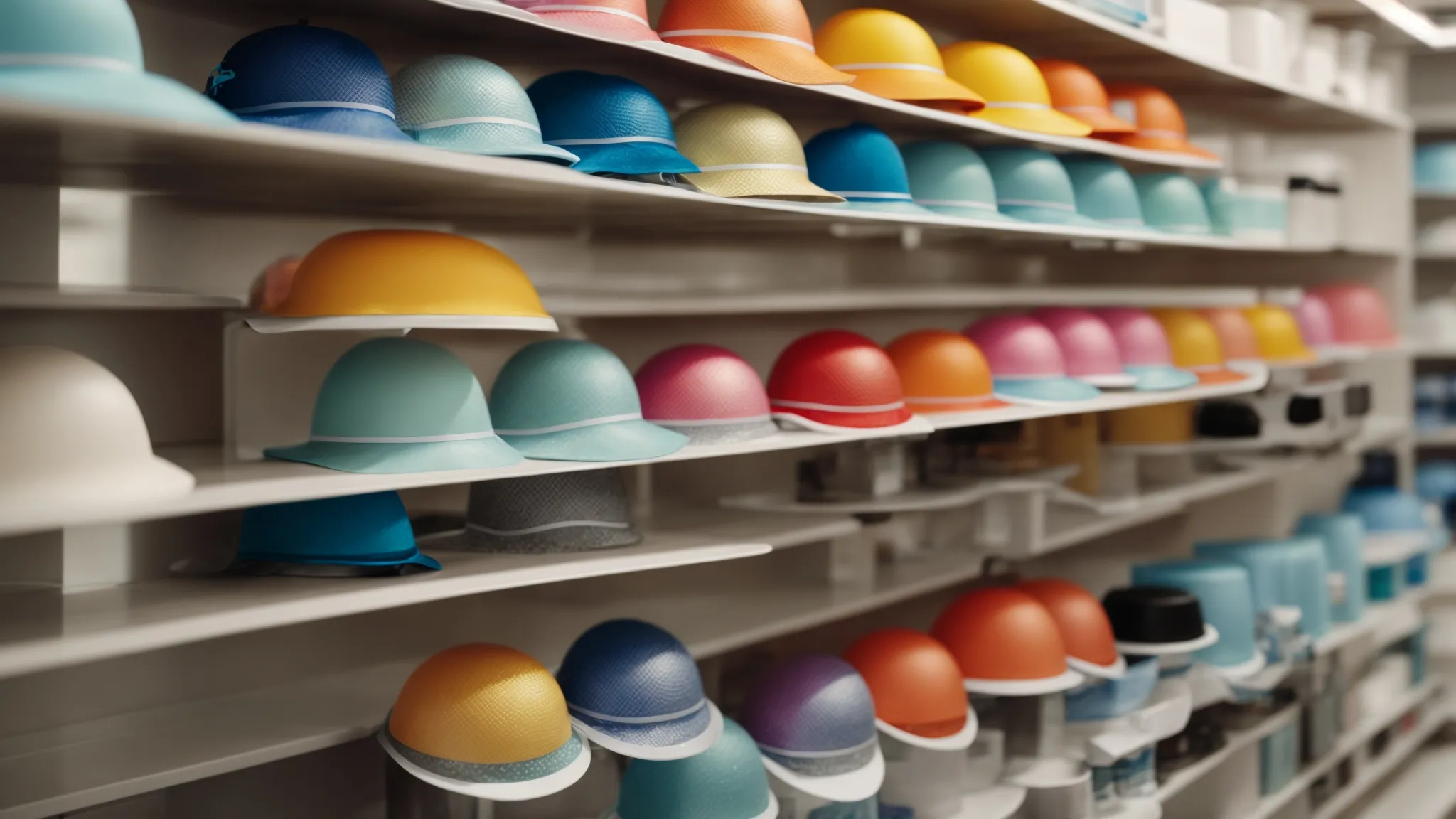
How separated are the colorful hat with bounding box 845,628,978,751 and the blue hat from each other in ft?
4.88

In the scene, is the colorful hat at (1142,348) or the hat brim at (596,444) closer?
the hat brim at (596,444)

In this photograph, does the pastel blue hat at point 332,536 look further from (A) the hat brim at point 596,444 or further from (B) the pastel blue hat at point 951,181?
(B) the pastel blue hat at point 951,181

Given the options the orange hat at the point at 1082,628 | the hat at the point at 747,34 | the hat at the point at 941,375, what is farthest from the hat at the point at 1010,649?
the hat at the point at 747,34

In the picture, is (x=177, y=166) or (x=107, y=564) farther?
(x=107, y=564)

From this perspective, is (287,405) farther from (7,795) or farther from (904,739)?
(904,739)

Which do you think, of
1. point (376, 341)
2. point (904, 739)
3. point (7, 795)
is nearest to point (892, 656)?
point (904, 739)

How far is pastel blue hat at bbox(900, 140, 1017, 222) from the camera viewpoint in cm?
279

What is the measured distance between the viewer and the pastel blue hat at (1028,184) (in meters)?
3.02

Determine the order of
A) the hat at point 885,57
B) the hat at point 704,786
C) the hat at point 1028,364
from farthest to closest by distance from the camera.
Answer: the hat at point 1028,364, the hat at point 885,57, the hat at point 704,786

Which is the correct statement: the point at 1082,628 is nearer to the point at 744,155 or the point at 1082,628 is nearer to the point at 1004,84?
the point at 1004,84

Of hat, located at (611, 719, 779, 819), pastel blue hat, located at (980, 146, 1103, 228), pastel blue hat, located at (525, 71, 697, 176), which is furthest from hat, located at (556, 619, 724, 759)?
pastel blue hat, located at (980, 146, 1103, 228)

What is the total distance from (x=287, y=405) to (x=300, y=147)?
77cm

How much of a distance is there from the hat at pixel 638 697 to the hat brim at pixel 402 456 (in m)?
0.41

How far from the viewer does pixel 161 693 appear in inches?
83.4
